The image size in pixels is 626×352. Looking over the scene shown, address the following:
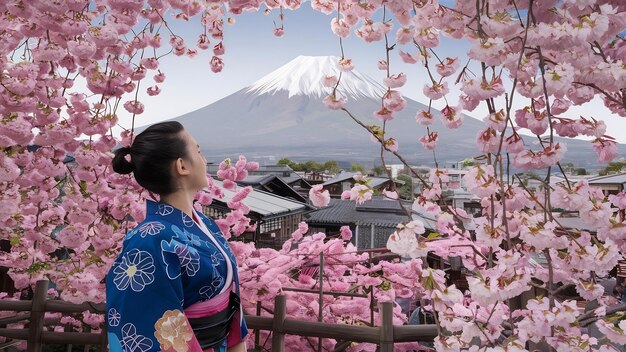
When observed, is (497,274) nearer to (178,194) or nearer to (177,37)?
(178,194)

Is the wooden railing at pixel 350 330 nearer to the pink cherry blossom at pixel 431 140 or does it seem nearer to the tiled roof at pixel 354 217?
the pink cherry blossom at pixel 431 140

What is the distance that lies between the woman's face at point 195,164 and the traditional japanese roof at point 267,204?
22.4 ft

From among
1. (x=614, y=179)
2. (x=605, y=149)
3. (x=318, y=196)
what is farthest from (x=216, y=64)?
(x=614, y=179)

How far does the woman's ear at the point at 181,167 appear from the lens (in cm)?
168

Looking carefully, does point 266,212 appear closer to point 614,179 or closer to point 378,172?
point 378,172

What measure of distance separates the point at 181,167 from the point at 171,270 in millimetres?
390

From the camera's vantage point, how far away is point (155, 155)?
164 centimetres

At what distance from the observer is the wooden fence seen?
2.40m

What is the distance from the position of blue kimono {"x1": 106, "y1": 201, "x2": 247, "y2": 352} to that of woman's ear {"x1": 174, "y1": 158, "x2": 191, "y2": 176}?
0.62 feet

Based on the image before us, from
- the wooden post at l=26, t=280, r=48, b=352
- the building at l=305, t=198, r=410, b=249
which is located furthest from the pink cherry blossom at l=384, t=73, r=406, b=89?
the building at l=305, t=198, r=410, b=249

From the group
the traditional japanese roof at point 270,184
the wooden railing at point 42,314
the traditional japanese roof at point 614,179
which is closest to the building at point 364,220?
the traditional japanese roof at point 270,184

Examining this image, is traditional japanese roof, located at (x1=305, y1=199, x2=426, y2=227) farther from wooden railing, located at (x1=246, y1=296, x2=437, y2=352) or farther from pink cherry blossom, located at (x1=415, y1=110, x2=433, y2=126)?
pink cherry blossom, located at (x1=415, y1=110, x2=433, y2=126)

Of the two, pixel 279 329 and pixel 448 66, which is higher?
pixel 448 66

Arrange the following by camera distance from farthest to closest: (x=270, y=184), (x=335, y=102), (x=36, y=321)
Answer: (x=270, y=184) < (x=36, y=321) < (x=335, y=102)
